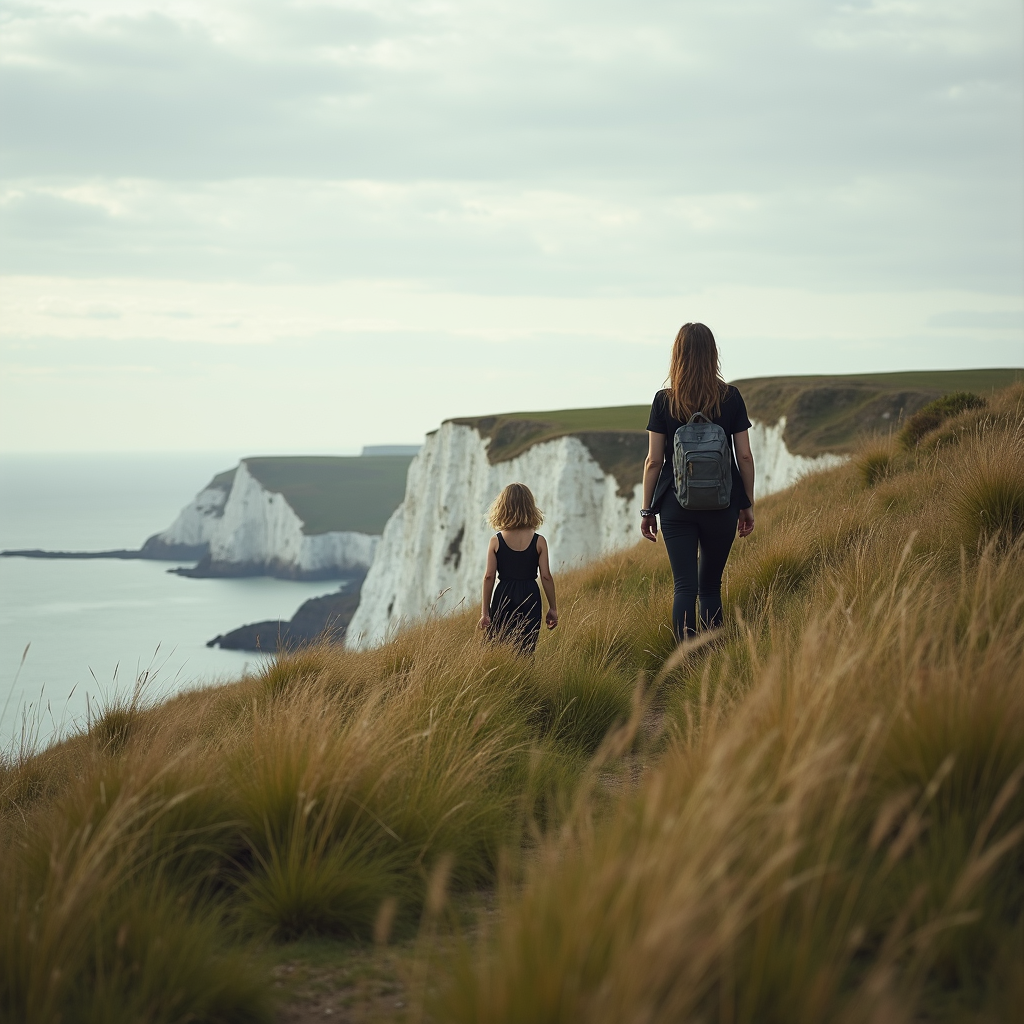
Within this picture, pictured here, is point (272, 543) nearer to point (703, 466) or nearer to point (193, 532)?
point (193, 532)

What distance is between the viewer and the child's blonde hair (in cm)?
659

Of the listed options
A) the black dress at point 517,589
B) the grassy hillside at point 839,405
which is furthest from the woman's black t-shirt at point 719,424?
the grassy hillside at point 839,405

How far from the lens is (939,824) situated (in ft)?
8.48

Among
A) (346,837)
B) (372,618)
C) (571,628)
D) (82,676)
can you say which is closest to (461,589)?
(372,618)

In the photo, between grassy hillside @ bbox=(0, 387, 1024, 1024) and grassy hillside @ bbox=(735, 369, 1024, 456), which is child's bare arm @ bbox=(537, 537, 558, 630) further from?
grassy hillside @ bbox=(735, 369, 1024, 456)

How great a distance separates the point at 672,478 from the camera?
19.3ft

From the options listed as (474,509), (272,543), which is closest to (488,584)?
(474,509)

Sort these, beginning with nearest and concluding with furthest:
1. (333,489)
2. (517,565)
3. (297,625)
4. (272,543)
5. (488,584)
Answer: (488,584)
(517,565)
(297,625)
(272,543)
(333,489)

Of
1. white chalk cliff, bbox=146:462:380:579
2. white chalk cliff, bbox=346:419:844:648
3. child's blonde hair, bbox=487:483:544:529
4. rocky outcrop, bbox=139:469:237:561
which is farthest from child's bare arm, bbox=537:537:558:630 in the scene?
rocky outcrop, bbox=139:469:237:561

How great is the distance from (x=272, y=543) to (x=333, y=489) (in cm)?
1302

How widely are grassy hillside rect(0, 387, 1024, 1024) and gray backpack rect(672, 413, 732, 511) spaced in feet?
2.87

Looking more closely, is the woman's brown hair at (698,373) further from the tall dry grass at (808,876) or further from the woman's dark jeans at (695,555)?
the tall dry grass at (808,876)

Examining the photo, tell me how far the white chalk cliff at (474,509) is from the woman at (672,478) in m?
20.4

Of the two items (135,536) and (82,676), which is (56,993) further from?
(135,536)
